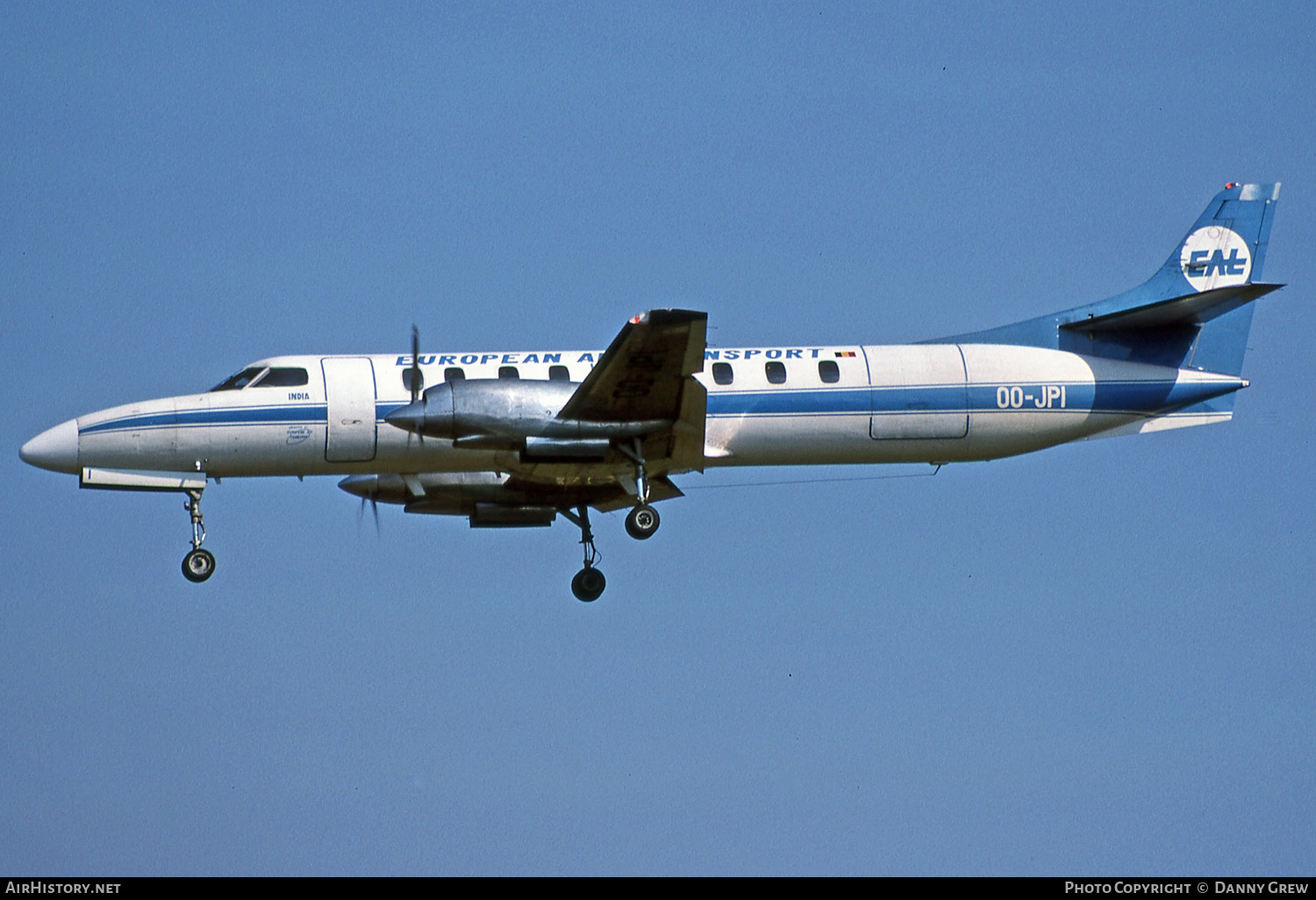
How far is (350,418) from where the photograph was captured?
26.9m

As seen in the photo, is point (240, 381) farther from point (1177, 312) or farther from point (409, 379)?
point (1177, 312)

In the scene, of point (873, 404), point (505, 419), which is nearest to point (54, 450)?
point (505, 419)

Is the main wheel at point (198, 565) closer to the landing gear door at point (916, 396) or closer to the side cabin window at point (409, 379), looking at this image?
the side cabin window at point (409, 379)

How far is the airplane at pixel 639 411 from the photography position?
2589cm

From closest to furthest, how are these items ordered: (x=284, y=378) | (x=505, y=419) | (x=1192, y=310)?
(x=505, y=419), (x=284, y=378), (x=1192, y=310)

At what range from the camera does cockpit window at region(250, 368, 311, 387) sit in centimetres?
2711

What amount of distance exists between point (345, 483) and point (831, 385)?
8.50m

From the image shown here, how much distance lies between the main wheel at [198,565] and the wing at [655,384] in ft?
19.5

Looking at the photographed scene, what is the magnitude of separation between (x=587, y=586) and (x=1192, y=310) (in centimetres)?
1112

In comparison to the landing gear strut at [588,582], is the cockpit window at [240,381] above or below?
above

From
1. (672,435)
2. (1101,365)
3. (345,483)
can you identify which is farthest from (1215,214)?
(345,483)

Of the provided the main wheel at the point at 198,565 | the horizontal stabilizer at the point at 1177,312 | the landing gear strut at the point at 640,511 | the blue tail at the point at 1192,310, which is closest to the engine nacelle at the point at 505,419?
the landing gear strut at the point at 640,511

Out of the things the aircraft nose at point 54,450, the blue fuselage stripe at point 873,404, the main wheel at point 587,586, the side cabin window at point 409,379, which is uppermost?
the side cabin window at point 409,379
